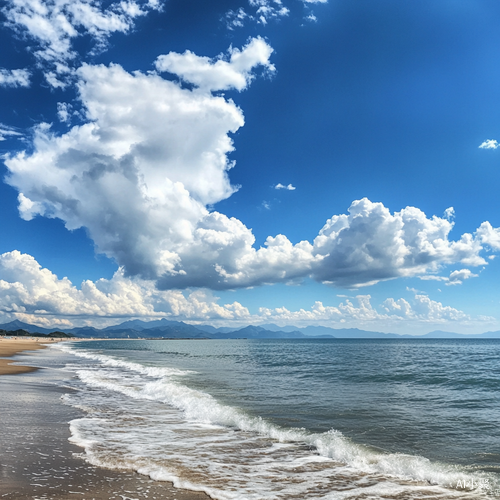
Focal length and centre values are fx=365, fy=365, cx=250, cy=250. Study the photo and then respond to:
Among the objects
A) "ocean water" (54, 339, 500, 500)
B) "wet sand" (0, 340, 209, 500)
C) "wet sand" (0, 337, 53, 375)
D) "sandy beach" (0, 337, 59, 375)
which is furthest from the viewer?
"sandy beach" (0, 337, 59, 375)

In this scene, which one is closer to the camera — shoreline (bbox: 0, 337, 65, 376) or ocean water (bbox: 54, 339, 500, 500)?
ocean water (bbox: 54, 339, 500, 500)

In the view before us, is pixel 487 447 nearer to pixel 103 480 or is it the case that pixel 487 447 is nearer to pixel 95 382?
pixel 103 480

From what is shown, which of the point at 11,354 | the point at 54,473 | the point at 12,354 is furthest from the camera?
the point at 12,354

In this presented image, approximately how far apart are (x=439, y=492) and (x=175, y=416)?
432 inches

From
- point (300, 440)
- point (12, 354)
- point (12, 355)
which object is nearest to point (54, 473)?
point (300, 440)

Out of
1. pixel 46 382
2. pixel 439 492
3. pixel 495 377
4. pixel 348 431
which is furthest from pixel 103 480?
pixel 495 377

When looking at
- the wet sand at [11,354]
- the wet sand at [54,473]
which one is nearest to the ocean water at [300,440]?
the wet sand at [54,473]

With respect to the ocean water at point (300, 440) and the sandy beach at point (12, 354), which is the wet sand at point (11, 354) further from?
the ocean water at point (300, 440)

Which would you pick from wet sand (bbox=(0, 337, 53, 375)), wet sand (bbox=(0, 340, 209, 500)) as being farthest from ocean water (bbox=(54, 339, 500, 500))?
wet sand (bbox=(0, 337, 53, 375))

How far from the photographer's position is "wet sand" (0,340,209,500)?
7352mm

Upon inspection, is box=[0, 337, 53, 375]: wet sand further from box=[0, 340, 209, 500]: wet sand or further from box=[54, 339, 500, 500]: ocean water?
box=[0, 340, 209, 500]: wet sand

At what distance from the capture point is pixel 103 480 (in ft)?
26.8

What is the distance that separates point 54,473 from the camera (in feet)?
27.4

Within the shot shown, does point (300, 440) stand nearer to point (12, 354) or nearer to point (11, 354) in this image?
point (11, 354)
